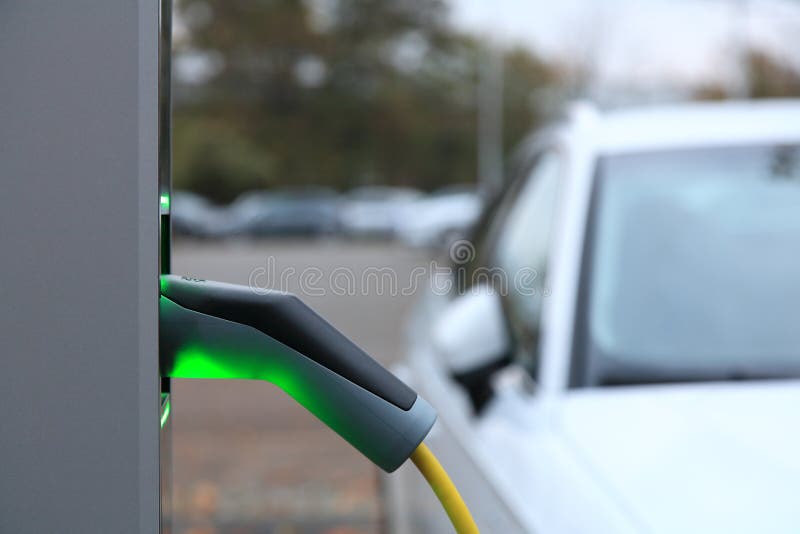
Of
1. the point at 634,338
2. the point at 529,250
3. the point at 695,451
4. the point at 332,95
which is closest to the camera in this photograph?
the point at 695,451

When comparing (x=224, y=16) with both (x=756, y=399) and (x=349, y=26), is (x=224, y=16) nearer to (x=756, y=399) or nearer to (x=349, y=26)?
(x=349, y=26)

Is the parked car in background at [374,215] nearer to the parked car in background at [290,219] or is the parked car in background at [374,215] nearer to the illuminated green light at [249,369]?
the parked car in background at [290,219]

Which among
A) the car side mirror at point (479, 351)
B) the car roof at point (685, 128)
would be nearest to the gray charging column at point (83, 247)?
the car side mirror at point (479, 351)

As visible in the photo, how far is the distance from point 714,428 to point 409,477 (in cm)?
111

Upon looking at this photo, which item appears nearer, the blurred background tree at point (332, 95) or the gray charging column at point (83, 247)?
the gray charging column at point (83, 247)

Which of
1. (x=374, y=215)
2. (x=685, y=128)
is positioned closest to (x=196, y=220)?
(x=374, y=215)

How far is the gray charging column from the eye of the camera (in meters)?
0.83

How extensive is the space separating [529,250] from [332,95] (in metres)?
41.1

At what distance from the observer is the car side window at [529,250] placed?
8.02 feet

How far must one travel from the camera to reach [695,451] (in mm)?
1695

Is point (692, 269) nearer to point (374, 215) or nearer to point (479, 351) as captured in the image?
point (479, 351)

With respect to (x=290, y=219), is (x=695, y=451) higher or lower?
higher

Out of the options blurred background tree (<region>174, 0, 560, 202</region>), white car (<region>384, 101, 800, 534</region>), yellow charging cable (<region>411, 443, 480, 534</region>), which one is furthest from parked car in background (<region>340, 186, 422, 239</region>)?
yellow charging cable (<region>411, 443, 480, 534</region>)

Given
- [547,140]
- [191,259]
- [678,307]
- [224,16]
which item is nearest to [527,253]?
[547,140]
